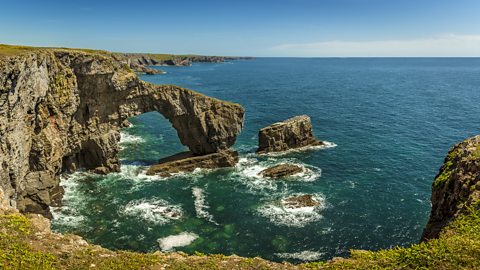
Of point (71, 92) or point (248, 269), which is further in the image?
point (71, 92)

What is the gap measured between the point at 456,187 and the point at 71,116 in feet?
160

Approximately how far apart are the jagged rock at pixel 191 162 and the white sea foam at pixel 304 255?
87.4ft

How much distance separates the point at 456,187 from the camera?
926 inches

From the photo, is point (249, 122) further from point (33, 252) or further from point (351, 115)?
point (33, 252)

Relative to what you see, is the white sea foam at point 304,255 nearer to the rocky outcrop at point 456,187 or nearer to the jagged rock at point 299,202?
the jagged rock at point 299,202

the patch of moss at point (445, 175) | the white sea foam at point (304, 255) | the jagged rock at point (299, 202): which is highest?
the patch of moss at point (445, 175)

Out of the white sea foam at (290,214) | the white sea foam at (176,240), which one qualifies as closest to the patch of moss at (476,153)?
the white sea foam at (290,214)

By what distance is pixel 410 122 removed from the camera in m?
94.6

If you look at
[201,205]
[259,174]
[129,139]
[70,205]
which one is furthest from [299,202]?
[129,139]

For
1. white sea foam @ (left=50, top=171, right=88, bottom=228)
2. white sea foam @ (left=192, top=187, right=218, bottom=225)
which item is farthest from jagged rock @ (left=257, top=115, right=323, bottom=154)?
white sea foam @ (left=50, top=171, right=88, bottom=228)

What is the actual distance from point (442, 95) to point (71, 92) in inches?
5672

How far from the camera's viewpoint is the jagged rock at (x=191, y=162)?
58062 millimetres

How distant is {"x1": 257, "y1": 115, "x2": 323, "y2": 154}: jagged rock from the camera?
69.2 m

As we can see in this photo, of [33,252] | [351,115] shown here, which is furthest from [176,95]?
[351,115]
